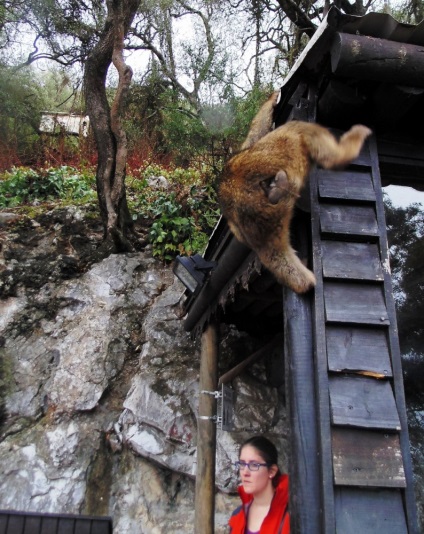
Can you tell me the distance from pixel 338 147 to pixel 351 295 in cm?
99

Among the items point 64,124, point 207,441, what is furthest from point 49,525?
point 64,124

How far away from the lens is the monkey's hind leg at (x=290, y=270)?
2.76 meters

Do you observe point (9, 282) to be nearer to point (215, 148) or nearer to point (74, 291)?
point (74, 291)

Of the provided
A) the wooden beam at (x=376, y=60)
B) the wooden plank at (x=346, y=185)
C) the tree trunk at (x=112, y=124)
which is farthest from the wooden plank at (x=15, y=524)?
the tree trunk at (x=112, y=124)

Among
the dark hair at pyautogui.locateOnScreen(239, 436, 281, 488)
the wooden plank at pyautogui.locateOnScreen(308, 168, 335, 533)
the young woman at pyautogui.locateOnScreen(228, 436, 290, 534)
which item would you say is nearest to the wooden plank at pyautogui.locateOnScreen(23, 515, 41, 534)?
the young woman at pyautogui.locateOnScreen(228, 436, 290, 534)

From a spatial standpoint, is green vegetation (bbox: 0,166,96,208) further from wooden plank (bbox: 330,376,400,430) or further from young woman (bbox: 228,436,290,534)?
wooden plank (bbox: 330,376,400,430)

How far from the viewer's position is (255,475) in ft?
9.76

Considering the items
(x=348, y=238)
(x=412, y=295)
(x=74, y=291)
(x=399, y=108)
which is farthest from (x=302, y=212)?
(x=74, y=291)

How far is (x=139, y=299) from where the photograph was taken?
7.56 metres

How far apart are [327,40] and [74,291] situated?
19.8 feet

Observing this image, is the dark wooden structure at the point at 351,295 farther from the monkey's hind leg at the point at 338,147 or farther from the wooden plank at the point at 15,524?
the wooden plank at the point at 15,524

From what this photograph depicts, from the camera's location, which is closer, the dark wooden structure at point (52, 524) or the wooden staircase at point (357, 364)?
the wooden staircase at point (357, 364)

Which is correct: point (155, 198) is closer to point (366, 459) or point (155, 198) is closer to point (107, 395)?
point (107, 395)

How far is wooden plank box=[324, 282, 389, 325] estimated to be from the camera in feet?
8.80
